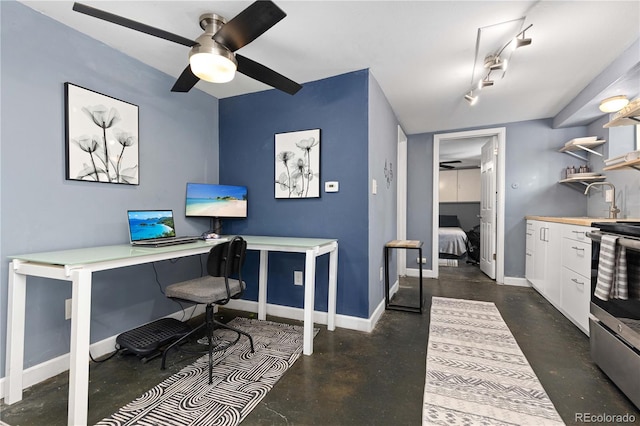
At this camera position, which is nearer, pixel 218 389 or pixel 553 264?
pixel 218 389

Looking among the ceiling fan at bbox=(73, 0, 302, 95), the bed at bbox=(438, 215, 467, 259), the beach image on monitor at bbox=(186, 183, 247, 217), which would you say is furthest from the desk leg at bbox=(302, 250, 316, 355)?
the bed at bbox=(438, 215, 467, 259)

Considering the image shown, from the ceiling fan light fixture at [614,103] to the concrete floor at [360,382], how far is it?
2.04 meters

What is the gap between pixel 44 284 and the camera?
68.5 inches

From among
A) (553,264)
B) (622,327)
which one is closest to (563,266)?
(553,264)

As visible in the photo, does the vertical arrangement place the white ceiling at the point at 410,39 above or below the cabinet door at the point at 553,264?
above

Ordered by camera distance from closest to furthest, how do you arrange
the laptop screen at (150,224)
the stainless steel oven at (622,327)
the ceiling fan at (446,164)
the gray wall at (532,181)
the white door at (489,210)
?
the stainless steel oven at (622,327)
the laptop screen at (150,224)
the gray wall at (532,181)
the white door at (489,210)
the ceiling fan at (446,164)

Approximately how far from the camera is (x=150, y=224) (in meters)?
2.23

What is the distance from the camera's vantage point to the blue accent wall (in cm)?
248

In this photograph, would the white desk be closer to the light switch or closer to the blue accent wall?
the blue accent wall

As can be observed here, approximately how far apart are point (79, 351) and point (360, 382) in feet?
4.71

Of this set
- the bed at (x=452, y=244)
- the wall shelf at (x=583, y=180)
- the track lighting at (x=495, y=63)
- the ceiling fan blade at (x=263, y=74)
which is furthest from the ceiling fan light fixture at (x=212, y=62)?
the bed at (x=452, y=244)

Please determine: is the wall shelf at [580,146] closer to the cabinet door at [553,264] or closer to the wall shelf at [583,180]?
the wall shelf at [583,180]

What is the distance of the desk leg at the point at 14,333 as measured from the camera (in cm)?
149

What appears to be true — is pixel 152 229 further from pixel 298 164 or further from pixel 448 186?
pixel 448 186
